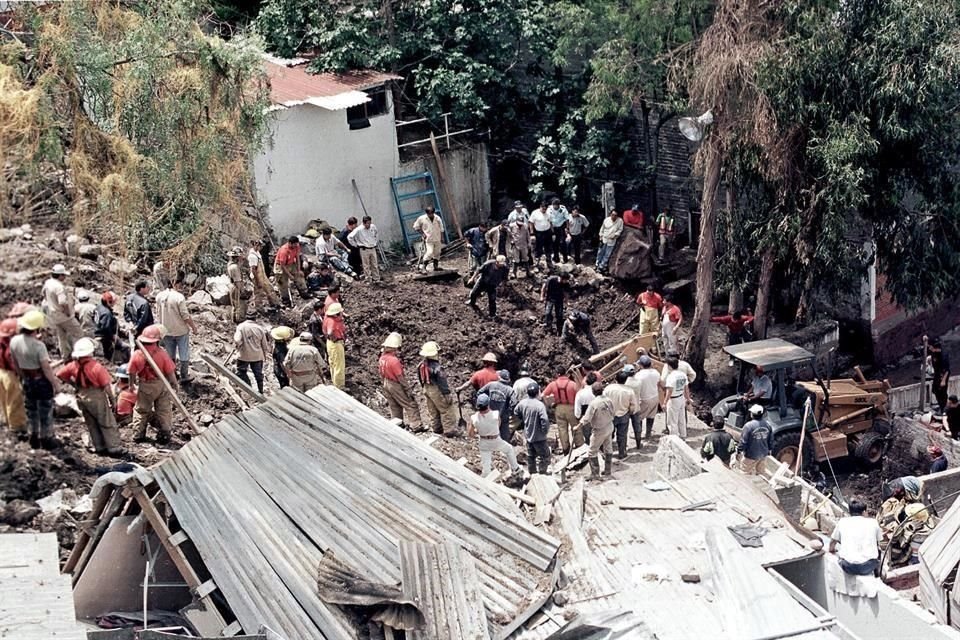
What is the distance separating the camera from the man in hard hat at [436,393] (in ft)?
62.0

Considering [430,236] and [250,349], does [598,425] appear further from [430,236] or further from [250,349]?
[430,236]

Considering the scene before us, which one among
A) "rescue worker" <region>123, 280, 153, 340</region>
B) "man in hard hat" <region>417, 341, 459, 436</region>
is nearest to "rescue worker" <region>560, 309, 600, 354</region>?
"man in hard hat" <region>417, 341, 459, 436</region>

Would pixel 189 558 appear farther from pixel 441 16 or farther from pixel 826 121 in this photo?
pixel 441 16

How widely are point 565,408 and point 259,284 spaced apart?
19.9ft

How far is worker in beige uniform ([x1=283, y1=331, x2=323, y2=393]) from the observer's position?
1855 cm

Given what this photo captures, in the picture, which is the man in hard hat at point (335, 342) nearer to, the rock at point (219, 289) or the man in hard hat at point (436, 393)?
the man in hard hat at point (436, 393)

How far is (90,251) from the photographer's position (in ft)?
67.8

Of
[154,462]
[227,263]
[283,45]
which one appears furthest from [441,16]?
[154,462]

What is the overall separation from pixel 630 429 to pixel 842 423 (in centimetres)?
323

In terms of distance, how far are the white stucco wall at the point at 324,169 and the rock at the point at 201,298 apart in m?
3.59

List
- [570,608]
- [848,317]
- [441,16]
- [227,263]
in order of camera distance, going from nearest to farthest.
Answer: [570,608] → [227,263] → [848,317] → [441,16]

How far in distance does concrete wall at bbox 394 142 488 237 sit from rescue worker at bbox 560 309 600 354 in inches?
213

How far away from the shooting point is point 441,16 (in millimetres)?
27328

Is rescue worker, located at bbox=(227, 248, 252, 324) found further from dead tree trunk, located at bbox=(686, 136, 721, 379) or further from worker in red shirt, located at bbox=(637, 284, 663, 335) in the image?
dead tree trunk, located at bbox=(686, 136, 721, 379)
